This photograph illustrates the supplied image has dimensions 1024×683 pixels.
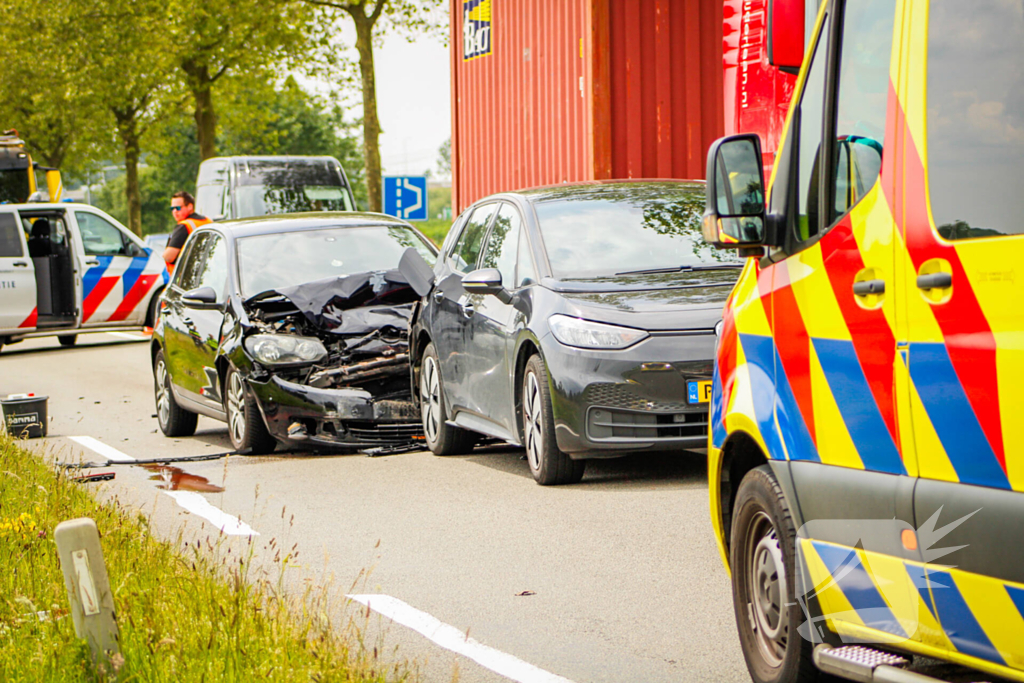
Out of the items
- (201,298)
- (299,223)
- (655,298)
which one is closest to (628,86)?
(299,223)

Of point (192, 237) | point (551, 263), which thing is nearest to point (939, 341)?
point (551, 263)

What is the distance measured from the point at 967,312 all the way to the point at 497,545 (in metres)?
3.73

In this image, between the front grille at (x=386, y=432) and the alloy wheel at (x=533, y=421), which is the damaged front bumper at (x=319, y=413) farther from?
the alloy wheel at (x=533, y=421)

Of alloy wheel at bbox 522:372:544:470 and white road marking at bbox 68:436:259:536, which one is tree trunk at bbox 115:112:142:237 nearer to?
white road marking at bbox 68:436:259:536

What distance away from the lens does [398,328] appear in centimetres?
1014

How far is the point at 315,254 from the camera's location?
10.5m

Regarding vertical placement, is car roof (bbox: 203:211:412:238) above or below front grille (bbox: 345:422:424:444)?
above

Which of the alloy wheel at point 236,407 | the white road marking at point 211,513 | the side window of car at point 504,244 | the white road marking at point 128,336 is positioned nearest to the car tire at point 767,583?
the white road marking at point 211,513

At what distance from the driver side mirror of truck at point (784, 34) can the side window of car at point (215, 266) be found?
6.76 metres

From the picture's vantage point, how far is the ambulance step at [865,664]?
10.2 feet

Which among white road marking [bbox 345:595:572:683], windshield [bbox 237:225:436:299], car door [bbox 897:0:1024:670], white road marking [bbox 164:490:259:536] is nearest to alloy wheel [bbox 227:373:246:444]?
windshield [bbox 237:225:436:299]

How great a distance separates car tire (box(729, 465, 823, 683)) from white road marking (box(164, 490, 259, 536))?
9.94 ft

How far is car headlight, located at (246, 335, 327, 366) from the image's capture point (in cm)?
942

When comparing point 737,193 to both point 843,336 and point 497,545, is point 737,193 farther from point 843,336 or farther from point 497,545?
point 497,545
